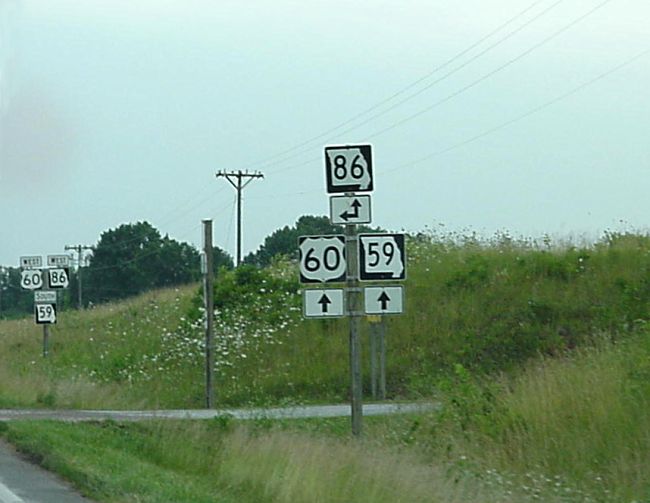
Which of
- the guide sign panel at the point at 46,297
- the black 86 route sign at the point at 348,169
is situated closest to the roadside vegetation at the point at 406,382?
the guide sign panel at the point at 46,297

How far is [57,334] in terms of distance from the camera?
159 feet

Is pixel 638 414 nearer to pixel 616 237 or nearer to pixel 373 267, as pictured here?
pixel 373 267

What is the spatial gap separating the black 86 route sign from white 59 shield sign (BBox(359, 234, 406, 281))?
26.9 inches

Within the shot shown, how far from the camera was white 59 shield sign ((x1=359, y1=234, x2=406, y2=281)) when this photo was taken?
52.3 ft

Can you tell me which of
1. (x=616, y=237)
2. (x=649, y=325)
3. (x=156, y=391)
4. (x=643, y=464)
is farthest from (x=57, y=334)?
(x=643, y=464)

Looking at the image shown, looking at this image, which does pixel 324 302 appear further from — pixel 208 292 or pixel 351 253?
pixel 208 292

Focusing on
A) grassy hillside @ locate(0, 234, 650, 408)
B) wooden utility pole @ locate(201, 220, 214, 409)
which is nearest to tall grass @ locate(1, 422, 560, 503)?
wooden utility pole @ locate(201, 220, 214, 409)

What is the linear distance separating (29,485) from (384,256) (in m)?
5.14

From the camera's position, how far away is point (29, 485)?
14625 mm

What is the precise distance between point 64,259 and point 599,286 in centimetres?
1575

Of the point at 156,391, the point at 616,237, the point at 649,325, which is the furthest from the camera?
the point at 616,237

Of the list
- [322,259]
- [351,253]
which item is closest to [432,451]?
[351,253]

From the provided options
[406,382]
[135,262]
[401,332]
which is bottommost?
[406,382]

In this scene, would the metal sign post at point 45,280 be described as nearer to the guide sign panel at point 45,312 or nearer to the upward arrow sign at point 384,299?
the guide sign panel at point 45,312
